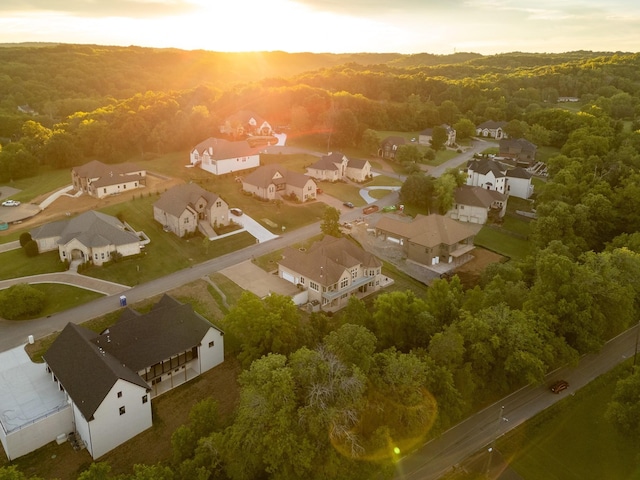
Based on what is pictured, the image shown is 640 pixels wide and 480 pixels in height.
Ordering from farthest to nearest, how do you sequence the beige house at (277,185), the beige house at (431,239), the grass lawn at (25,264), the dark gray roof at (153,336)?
the beige house at (277,185)
the beige house at (431,239)
the grass lawn at (25,264)
the dark gray roof at (153,336)

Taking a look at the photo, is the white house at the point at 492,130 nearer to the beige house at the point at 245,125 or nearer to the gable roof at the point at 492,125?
the gable roof at the point at 492,125

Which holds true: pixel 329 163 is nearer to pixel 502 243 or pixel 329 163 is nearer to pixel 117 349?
pixel 502 243

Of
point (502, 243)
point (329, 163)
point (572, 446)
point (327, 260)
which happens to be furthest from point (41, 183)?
point (572, 446)

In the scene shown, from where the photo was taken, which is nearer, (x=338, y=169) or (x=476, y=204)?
(x=476, y=204)

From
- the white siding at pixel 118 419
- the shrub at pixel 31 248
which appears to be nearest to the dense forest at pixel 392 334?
the white siding at pixel 118 419

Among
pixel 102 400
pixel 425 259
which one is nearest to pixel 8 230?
pixel 102 400

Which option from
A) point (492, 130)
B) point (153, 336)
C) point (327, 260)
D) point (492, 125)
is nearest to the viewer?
point (153, 336)

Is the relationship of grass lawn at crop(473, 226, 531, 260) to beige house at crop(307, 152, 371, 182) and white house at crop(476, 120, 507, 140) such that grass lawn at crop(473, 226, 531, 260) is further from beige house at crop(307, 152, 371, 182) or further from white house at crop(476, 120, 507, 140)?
white house at crop(476, 120, 507, 140)
